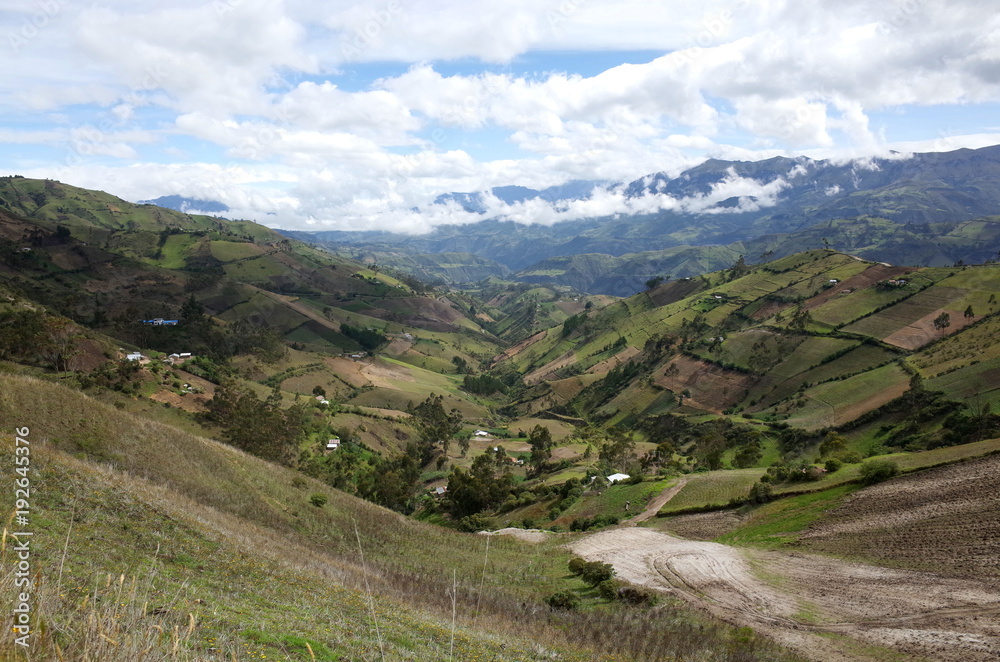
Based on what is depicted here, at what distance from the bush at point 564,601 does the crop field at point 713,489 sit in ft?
77.9

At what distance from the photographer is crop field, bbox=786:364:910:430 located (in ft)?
328

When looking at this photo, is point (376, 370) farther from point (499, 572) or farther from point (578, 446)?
point (499, 572)

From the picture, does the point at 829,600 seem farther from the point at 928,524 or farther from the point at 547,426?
the point at 547,426

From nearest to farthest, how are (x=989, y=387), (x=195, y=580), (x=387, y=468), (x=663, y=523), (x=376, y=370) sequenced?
(x=195, y=580) → (x=663, y=523) → (x=989, y=387) → (x=387, y=468) → (x=376, y=370)

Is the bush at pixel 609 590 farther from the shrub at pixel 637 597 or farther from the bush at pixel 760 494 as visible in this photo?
the bush at pixel 760 494

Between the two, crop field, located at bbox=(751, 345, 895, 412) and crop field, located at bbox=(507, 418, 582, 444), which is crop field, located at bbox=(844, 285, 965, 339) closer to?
crop field, located at bbox=(751, 345, 895, 412)

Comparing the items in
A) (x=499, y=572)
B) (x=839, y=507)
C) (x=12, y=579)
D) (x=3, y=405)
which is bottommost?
(x=499, y=572)

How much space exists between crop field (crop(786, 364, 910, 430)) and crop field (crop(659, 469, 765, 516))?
174ft

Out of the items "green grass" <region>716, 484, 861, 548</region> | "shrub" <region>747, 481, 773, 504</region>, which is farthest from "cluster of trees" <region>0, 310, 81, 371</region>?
"shrub" <region>747, 481, 773, 504</region>

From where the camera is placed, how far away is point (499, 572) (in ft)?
120

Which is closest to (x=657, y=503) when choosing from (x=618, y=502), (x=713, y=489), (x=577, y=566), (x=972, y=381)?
(x=618, y=502)

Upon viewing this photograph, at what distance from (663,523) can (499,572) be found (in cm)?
1909

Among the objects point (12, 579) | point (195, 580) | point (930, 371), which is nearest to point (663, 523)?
point (195, 580)

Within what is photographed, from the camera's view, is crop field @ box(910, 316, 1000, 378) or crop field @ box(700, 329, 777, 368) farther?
crop field @ box(700, 329, 777, 368)
